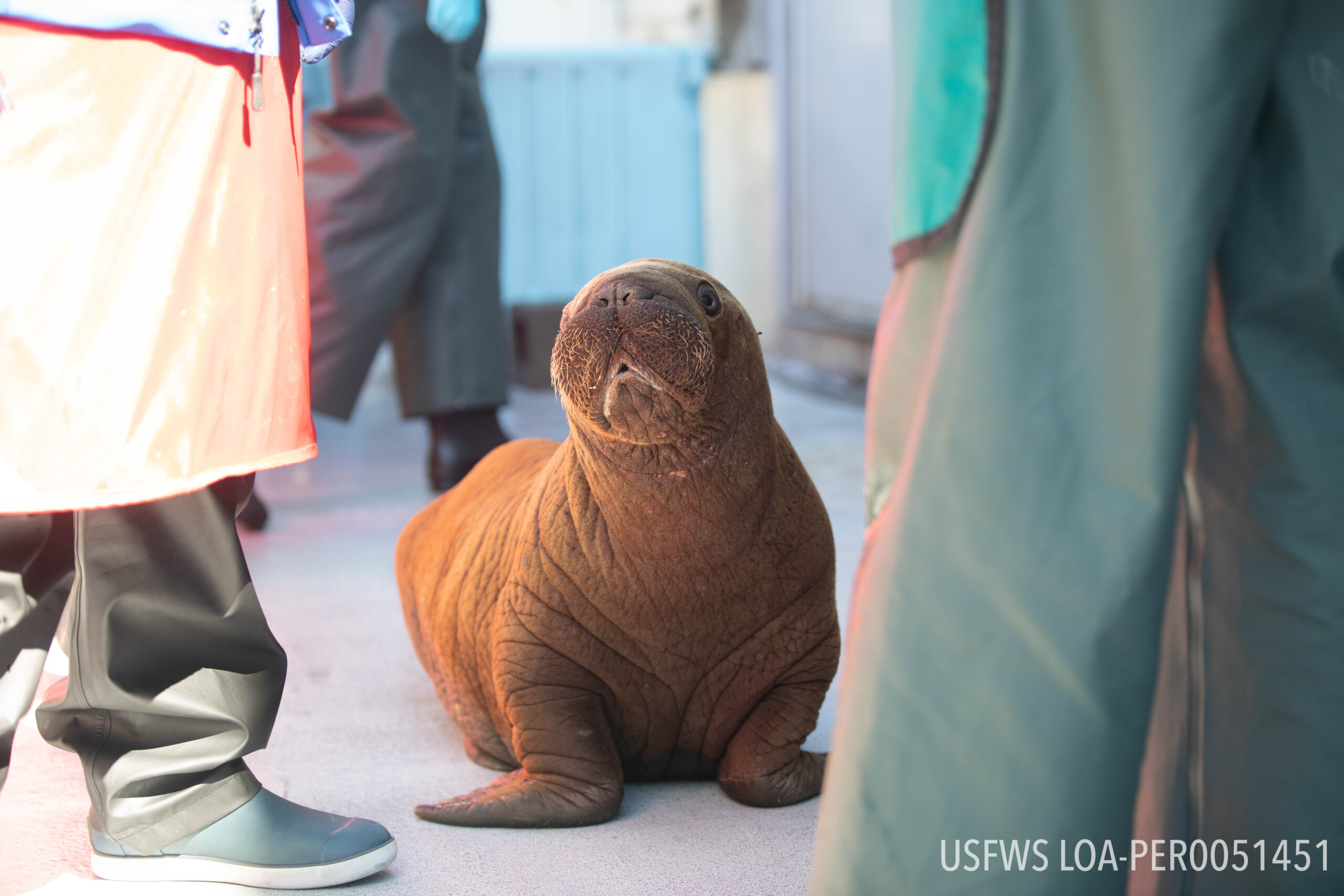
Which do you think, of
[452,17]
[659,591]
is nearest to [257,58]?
[659,591]

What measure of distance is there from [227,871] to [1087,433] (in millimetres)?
1141

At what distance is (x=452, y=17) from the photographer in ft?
11.6

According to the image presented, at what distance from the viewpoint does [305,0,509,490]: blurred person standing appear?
344 centimetres

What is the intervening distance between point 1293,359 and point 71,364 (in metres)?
1.11

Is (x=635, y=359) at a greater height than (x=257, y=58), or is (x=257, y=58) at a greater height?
(x=257, y=58)

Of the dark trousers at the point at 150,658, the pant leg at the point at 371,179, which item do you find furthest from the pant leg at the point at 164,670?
the pant leg at the point at 371,179

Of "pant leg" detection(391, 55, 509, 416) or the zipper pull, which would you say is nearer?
the zipper pull

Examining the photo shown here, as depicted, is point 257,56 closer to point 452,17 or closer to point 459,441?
point 452,17

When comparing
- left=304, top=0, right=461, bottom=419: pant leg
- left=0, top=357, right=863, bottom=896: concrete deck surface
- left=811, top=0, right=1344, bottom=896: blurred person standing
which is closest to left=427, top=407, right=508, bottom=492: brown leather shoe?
left=304, top=0, right=461, bottom=419: pant leg

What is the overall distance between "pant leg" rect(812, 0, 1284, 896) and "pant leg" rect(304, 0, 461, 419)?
A: 2.91 meters

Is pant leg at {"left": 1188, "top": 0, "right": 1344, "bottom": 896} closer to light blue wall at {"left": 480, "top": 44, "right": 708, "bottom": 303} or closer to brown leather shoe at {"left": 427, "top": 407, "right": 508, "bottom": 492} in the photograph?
brown leather shoe at {"left": 427, "top": 407, "right": 508, "bottom": 492}

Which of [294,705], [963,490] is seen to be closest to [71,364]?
[963,490]

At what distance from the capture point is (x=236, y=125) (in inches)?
51.2

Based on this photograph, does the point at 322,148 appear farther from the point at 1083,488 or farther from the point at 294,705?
the point at 1083,488
